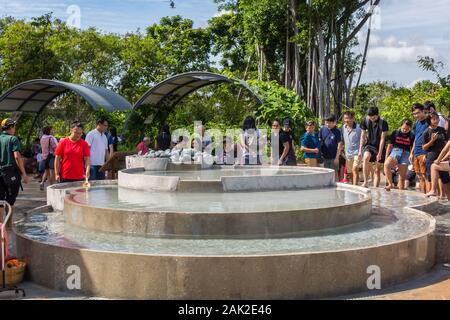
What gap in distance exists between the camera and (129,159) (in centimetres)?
1235

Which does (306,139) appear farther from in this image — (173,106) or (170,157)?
(173,106)

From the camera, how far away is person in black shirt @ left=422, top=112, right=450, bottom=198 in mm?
9852

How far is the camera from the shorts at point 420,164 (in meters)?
10.3

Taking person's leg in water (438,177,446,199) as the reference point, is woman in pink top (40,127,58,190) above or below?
above

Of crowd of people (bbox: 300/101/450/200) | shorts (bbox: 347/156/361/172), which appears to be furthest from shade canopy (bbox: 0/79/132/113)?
shorts (bbox: 347/156/361/172)

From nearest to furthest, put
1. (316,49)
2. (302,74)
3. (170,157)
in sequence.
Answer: (170,157), (316,49), (302,74)

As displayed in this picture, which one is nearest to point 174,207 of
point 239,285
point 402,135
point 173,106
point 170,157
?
point 239,285

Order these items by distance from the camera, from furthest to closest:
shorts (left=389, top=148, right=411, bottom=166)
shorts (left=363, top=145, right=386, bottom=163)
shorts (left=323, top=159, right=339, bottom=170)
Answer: shorts (left=323, top=159, right=339, bottom=170)
shorts (left=389, top=148, right=411, bottom=166)
shorts (left=363, top=145, right=386, bottom=163)

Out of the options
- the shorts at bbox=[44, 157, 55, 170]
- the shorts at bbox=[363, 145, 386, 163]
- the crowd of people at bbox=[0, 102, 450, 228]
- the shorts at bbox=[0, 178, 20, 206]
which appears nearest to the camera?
the shorts at bbox=[0, 178, 20, 206]

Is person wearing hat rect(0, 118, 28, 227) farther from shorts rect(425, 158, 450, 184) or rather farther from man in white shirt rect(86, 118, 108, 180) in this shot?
shorts rect(425, 158, 450, 184)

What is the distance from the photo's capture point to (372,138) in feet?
35.0

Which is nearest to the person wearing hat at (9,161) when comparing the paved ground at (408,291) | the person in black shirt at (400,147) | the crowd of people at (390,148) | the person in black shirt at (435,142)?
the paved ground at (408,291)

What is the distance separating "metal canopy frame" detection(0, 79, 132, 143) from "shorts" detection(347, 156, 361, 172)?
11.5 metres
